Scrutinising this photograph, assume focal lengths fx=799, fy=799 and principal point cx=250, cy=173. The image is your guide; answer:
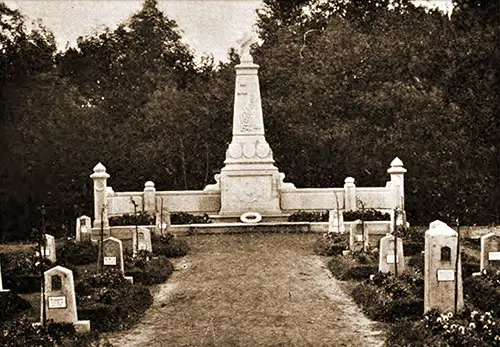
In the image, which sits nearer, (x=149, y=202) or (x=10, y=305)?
(x=10, y=305)

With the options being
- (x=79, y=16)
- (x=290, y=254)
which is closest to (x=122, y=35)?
(x=79, y=16)

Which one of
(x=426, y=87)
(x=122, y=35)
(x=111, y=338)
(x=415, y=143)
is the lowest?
(x=111, y=338)

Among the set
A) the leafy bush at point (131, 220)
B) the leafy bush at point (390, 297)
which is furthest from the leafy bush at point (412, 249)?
the leafy bush at point (131, 220)

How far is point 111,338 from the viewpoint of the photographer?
12320 mm

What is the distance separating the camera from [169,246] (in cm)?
2086

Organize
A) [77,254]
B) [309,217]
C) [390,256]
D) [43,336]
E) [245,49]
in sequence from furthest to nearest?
[245,49] < [309,217] < [77,254] < [390,256] < [43,336]

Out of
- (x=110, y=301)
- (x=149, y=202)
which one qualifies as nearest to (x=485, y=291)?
(x=110, y=301)

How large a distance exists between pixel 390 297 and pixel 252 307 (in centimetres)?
242

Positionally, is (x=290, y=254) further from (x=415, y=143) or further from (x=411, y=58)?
(x=411, y=58)

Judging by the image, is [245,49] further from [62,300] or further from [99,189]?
[62,300]

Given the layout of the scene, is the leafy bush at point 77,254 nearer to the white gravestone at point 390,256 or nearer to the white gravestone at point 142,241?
the white gravestone at point 142,241

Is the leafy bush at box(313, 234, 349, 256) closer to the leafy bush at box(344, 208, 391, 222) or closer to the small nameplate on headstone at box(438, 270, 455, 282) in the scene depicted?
the leafy bush at box(344, 208, 391, 222)

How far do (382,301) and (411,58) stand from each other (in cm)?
2307

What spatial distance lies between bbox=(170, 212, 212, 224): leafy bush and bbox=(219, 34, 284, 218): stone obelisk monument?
0.78m
